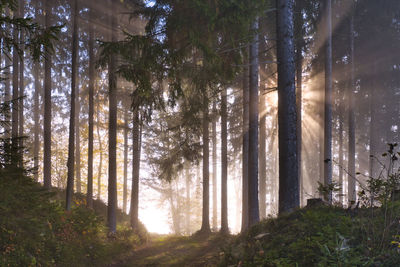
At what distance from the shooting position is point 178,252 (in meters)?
11.5

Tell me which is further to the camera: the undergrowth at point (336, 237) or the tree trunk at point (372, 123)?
the tree trunk at point (372, 123)

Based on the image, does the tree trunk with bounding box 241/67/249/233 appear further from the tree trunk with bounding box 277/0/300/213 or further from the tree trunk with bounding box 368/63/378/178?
the tree trunk with bounding box 368/63/378/178

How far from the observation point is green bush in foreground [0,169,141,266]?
610cm

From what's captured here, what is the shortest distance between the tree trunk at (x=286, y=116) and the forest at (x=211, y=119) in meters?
0.03

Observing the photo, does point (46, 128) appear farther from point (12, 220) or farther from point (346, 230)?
point (346, 230)

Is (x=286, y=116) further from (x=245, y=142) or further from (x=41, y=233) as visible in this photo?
(x=41, y=233)

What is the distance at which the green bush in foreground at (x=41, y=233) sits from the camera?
610 centimetres

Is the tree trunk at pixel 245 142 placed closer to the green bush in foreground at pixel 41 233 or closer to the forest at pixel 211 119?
the forest at pixel 211 119

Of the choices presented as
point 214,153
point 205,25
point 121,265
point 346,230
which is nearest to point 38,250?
point 121,265

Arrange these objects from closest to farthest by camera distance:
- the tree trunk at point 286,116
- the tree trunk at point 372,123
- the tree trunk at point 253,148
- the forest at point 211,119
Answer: the forest at point 211,119
the tree trunk at point 286,116
the tree trunk at point 253,148
the tree trunk at point 372,123

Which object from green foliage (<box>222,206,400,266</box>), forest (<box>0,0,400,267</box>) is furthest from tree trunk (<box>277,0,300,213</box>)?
green foliage (<box>222,206,400,266</box>)

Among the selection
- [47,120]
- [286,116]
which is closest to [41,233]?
[47,120]

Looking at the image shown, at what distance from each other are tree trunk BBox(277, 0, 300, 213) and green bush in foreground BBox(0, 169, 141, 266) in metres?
5.96

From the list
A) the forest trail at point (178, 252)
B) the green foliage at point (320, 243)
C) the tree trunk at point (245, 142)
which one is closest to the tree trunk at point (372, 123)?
the tree trunk at point (245, 142)
